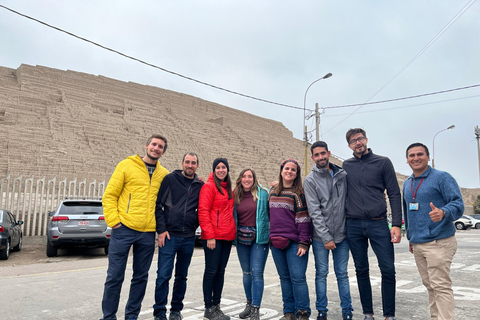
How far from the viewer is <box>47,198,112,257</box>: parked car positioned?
8812 millimetres

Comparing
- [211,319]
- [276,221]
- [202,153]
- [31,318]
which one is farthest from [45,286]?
[202,153]

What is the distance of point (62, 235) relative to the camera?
8.80 meters

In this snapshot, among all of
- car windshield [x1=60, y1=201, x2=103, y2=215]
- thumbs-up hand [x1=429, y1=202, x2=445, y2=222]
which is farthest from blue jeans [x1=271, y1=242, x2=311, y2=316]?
car windshield [x1=60, y1=201, x2=103, y2=215]

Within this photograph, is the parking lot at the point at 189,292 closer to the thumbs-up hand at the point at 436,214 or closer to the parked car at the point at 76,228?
the parked car at the point at 76,228

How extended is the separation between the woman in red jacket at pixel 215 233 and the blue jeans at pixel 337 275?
969mm

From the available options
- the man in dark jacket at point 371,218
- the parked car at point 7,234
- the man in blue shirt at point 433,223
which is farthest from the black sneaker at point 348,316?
the parked car at point 7,234

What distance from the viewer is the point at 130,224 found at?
3.65m

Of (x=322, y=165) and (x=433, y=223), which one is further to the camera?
(x=322, y=165)

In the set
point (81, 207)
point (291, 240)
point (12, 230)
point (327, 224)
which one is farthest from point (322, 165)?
point (12, 230)

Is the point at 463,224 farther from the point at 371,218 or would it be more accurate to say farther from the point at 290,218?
the point at 290,218

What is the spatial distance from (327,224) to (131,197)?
2070 millimetres

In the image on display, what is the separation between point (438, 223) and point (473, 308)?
1.69 meters

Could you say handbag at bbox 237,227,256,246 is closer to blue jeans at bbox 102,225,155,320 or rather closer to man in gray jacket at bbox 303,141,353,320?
man in gray jacket at bbox 303,141,353,320

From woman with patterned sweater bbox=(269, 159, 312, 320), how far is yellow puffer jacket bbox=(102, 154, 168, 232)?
131cm
